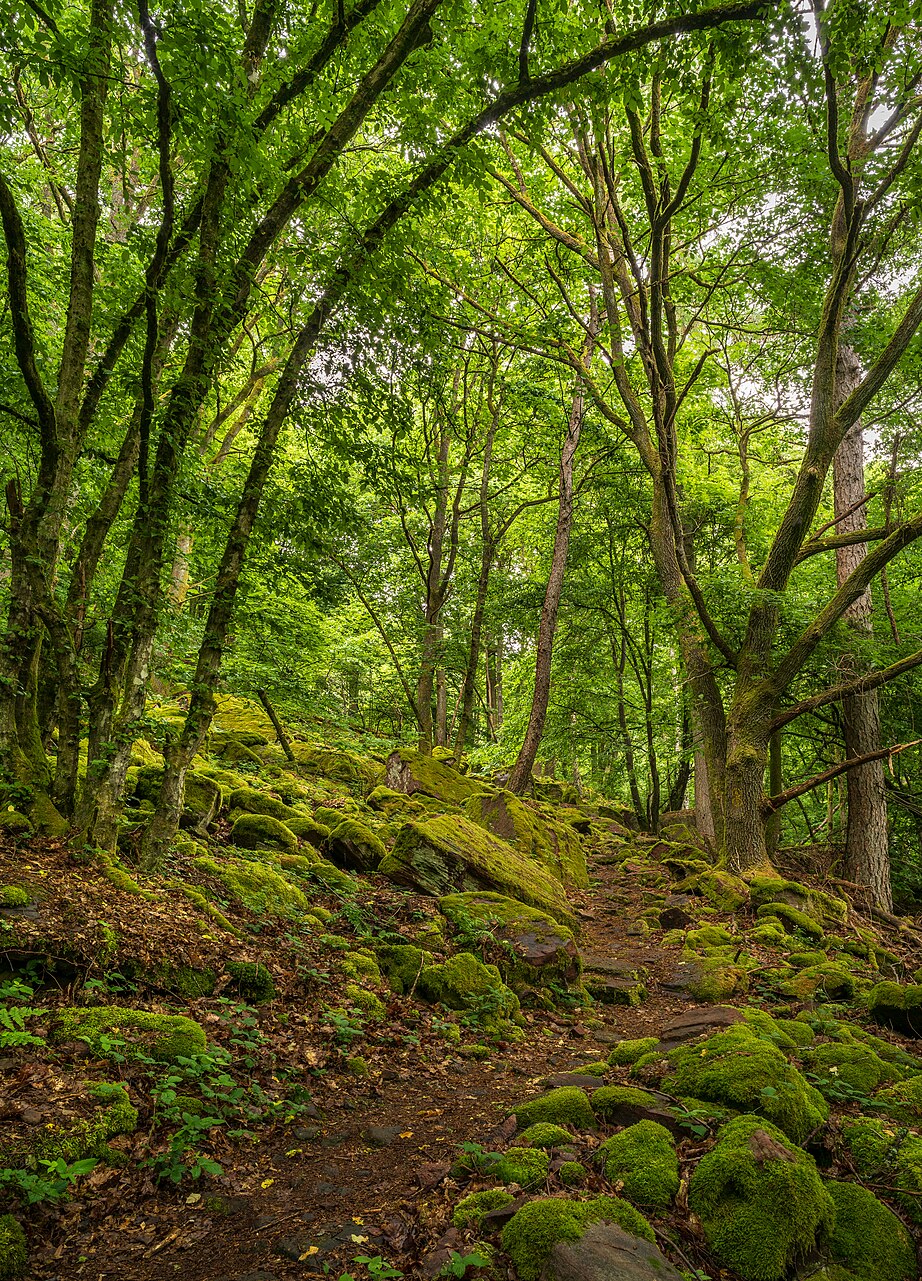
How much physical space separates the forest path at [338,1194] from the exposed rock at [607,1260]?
0.52m

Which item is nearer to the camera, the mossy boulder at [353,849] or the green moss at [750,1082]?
the green moss at [750,1082]

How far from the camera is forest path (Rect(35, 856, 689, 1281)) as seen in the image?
2752mm

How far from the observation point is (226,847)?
24.7 feet

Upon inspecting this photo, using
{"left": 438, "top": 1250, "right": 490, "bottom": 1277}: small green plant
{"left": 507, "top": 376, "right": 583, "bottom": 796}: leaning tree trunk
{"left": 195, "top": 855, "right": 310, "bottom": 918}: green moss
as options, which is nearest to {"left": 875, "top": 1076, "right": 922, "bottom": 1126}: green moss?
{"left": 438, "top": 1250, "right": 490, "bottom": 1277}: small green plant

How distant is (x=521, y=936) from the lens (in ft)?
23.8

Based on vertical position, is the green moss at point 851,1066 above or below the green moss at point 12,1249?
above

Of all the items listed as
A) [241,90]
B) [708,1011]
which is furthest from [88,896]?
[241,90]

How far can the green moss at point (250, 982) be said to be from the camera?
505 cm

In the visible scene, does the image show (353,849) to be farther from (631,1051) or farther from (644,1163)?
(644,1163)

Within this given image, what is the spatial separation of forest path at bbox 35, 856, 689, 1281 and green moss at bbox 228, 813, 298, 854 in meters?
3.57

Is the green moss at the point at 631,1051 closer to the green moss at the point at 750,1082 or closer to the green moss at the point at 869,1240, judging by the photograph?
the green moss at the point at 750,1082

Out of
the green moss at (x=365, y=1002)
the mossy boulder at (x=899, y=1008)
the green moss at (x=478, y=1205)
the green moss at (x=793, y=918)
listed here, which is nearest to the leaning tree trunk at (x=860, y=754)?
the green moss at (x=793, y=918)

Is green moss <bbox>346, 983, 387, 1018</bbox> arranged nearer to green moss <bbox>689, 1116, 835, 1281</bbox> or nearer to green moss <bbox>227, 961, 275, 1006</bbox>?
green moss <bbox>227, 961, 275, 1006</bbox>

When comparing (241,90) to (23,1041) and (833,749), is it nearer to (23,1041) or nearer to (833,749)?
(23,1041)
